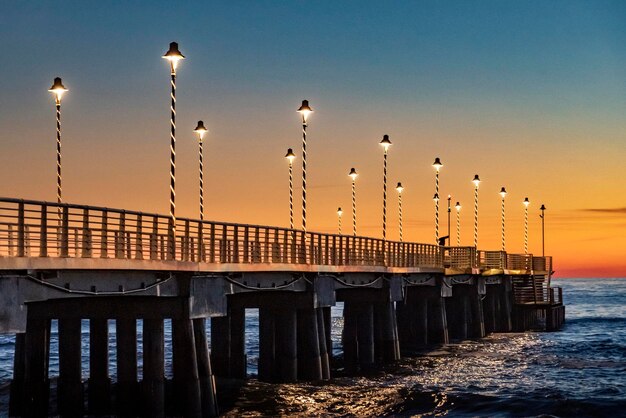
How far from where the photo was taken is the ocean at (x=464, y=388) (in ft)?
149

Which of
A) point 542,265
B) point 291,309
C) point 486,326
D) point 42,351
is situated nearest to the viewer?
point 42,351

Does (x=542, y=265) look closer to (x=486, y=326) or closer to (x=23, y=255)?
(x=486, y=326)

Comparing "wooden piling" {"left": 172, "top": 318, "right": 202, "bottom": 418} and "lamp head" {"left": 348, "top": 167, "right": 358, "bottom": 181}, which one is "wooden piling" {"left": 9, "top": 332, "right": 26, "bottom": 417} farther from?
"lamp head" {"left": 348, "top": 167, "right": 358, "bottom": 181}

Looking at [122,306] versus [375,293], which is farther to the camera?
[375,293]

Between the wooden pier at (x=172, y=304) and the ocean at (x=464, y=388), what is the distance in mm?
2230

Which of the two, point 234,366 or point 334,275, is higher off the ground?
point 334,275

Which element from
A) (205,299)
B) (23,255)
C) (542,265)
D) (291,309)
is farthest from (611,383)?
(542,265)

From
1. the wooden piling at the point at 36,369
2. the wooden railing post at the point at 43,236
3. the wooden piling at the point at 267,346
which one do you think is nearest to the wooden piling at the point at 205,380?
the wooden piling at the point at 36,369

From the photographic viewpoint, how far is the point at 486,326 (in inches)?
3617

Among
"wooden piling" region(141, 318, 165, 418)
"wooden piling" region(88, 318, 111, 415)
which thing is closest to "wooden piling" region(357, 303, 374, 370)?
"wooden piling" region(88, 318, 111, 415)

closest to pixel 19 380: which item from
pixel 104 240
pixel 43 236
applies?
pixel 104 240

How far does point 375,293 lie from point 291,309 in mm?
13119

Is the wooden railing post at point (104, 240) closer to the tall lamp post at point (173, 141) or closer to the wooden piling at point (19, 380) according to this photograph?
the tall lamp post at point (173, 141)

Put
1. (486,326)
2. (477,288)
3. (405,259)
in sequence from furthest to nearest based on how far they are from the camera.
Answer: (486,326)
(477,288)
(405,259)
